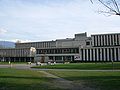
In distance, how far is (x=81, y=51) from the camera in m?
162

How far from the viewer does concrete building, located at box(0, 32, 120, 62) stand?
154m

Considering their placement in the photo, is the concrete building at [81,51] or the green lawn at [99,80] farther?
the concrete building at [81,51]

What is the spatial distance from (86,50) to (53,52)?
30408mm

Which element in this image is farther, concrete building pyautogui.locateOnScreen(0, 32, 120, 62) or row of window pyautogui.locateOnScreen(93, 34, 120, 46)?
row of window pyautogui.locateOnScreen(93, 34, 120, 46)

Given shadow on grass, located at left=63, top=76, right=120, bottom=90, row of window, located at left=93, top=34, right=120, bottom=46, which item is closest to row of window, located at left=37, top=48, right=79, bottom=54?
row of window, located at left=93, top=34, right=120, bottom=46

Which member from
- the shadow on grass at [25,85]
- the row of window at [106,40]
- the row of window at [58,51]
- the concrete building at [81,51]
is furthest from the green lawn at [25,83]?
the row of window at [58,51]

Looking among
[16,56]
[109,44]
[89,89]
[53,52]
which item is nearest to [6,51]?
[16,56]

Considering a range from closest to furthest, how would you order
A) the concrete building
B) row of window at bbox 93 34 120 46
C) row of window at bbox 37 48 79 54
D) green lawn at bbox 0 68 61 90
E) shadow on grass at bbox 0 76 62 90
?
shadow on grass at bbox 0 76 62 90 < green lawn at bbox 0 68 61 90 < the concrete building < row of window at bbox 93 34 120 46 < row of window at bbox 37 48 79 54

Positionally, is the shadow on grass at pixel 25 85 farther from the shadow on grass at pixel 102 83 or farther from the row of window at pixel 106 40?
the row of window at pixel 106 40

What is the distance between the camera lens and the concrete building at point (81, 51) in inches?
6048

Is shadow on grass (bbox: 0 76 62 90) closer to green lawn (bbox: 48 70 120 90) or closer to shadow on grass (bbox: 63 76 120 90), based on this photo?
shadow on grass (bbox: 63 76 120 90)

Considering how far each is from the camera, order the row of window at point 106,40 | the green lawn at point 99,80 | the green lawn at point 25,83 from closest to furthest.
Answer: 1. the green lawn at point 25,83
2. the green lawn at point 99,80
3. the row of window at point 106,40

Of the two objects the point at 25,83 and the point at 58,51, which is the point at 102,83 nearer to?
the point at 25,83

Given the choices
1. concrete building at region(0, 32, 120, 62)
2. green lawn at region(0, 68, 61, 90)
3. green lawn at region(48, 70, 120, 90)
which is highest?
concrete building at region(0, 32, 120, 62)
